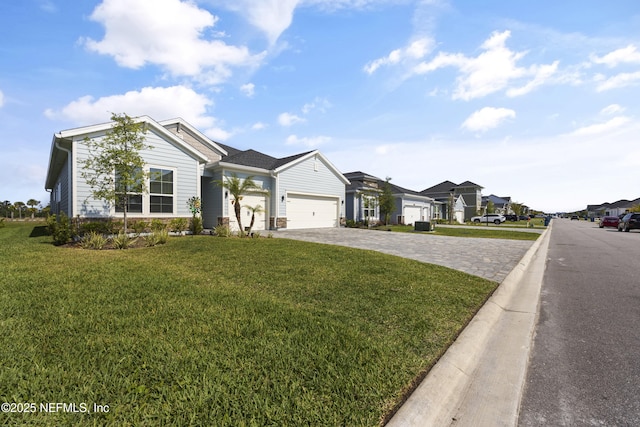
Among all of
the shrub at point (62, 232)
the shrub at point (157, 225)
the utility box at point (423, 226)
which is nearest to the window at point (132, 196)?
the shrub at point (157, 225)

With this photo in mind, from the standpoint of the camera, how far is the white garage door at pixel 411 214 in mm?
30898

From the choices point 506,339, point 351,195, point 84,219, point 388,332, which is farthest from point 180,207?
point 351,195

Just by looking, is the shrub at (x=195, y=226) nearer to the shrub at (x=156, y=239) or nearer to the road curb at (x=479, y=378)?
the shrub at (x=156, y=239)

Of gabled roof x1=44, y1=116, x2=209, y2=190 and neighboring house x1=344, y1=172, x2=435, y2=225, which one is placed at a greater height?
gabled roof x1=44, y1=116, x2=209, y2=190

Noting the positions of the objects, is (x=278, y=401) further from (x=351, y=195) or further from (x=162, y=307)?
(x=351, y=195)

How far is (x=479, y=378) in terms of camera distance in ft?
8.81

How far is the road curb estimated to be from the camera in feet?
6.97

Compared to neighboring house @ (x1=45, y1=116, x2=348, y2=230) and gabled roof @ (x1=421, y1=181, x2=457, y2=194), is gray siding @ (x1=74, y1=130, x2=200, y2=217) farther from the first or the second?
gabled roof @ (x1=421, y1=181, x2=457, y2=194)

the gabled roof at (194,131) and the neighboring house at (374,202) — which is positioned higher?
the gabled roof at (194,131)

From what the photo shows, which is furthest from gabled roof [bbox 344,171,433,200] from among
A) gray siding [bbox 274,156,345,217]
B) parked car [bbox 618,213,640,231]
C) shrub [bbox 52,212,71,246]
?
shrub [bbox 52,212,71,246]

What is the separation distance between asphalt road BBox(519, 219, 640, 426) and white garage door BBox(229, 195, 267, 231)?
13.7 metres

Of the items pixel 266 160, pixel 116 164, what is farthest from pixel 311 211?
pixel 116 164

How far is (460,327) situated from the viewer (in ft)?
A: 11.8

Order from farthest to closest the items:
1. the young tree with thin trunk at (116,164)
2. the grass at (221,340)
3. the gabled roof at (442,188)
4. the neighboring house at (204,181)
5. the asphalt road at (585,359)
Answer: the gabled roof at (442,188), the neighboring house at (204,181), the young tree with thin trunk at (116,164), the asphalt road at (585,359), the grass at (221,340)
